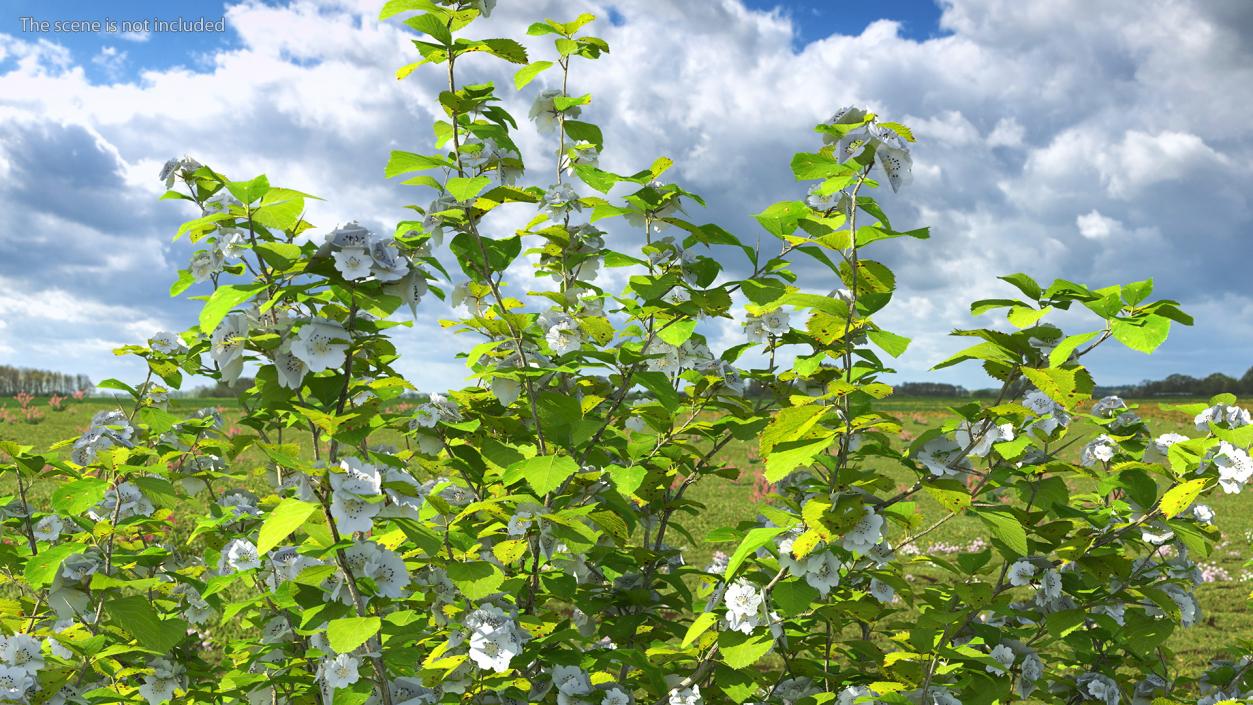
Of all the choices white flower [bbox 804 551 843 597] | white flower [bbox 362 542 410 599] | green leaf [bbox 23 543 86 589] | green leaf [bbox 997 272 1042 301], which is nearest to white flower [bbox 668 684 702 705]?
white flower [bbox 804 551 843 597]

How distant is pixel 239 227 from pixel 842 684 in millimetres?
2306

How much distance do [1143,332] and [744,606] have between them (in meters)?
1.21

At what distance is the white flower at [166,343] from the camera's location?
301 cm

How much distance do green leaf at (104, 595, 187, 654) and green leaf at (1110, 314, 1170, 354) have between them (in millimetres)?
2784

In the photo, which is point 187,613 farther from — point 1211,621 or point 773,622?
point 1211,621

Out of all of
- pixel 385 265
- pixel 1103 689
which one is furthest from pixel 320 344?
pixel 1103 689

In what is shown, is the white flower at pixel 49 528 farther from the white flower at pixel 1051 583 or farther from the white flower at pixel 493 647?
the white flower at pixel 1051 583

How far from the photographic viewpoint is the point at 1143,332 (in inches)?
77.1

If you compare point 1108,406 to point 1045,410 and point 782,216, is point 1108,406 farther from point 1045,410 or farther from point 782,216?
point 782,216

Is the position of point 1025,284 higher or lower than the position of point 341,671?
higher

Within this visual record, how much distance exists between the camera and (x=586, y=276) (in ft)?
10.2

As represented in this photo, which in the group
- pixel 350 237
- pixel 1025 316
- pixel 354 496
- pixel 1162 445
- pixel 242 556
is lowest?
pixel 242 556

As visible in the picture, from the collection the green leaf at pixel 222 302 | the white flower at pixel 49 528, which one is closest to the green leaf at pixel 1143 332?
the green leaf at pixel 222 302

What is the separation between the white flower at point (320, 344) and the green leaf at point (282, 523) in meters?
0.31
